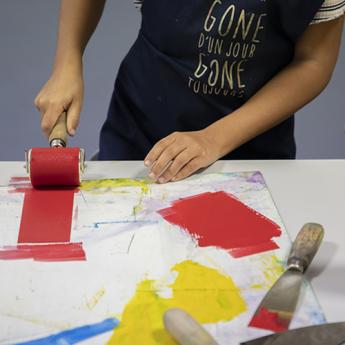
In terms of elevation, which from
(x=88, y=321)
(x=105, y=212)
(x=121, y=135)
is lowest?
(x=88, y=321)

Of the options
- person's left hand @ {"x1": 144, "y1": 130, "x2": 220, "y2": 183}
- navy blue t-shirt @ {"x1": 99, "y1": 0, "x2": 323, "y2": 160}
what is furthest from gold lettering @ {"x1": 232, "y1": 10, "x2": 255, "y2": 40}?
person's left hand @ {"x1": 144, "y1": 130, "x2": 220, "y2": 183}

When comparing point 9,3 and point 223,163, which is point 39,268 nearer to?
point 223,163

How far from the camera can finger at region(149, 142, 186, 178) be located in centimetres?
84

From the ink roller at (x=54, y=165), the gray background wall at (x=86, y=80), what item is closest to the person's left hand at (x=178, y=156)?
the ink roller at (x=54, y=165)

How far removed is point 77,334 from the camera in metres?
0.58

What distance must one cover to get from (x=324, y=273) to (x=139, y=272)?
0.21 metres

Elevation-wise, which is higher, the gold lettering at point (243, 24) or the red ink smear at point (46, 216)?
the gold lettering at point (243, 24)

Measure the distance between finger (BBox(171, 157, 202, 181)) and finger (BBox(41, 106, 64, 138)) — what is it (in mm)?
207

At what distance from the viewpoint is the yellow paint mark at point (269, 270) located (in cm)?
65

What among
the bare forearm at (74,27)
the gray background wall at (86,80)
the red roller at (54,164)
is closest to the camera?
the red roller at (54,164)

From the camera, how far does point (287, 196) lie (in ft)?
2.76

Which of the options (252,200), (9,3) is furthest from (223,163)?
(9,3)

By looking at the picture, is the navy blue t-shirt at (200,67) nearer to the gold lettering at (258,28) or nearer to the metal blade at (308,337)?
the gold lettering at (258,28)

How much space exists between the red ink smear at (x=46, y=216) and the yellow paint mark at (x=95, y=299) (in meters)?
0.12
